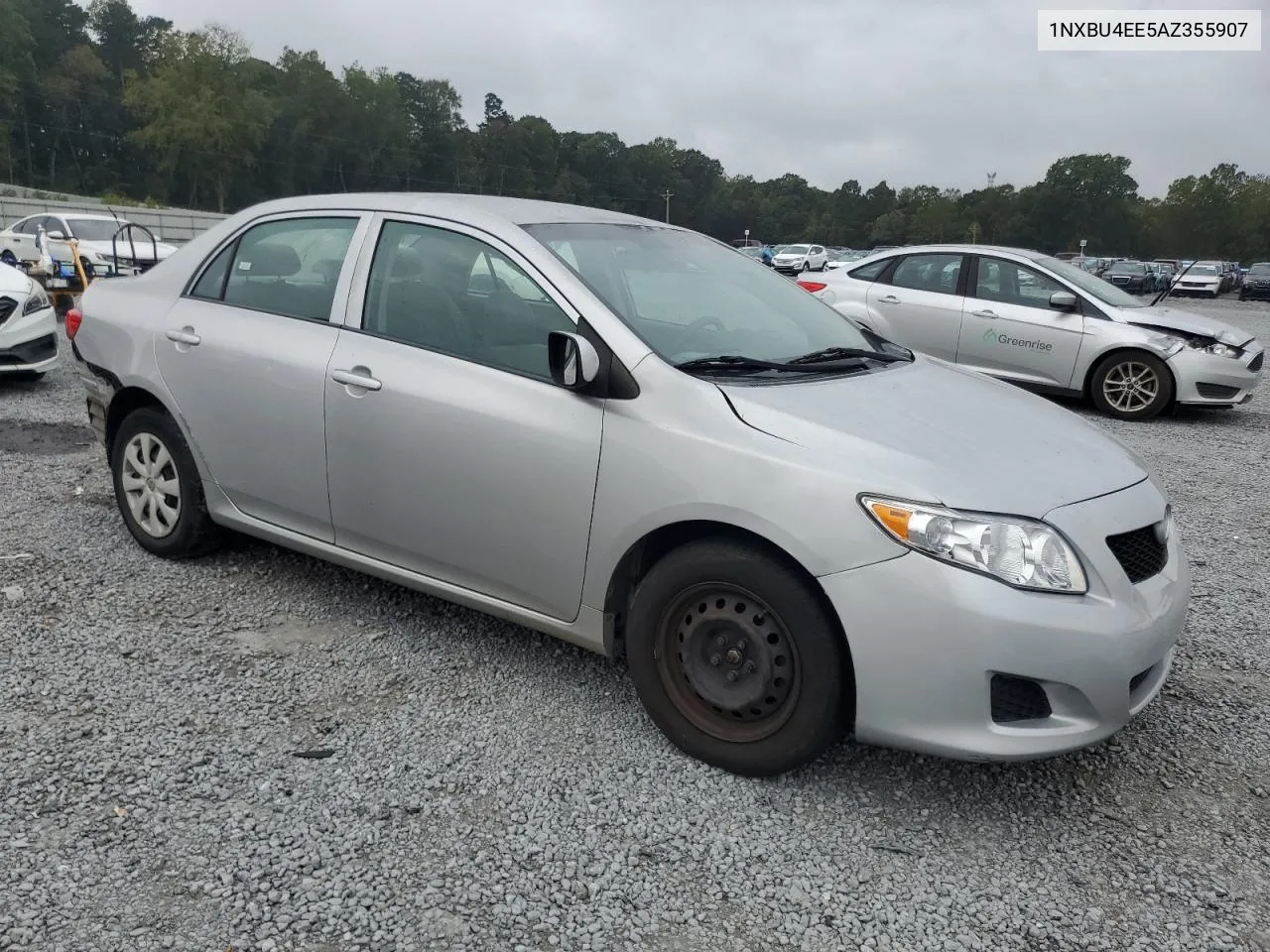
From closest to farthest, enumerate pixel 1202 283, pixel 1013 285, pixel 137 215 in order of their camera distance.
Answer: pixel 1013 285, pixel 1202 283, pixel 137 215

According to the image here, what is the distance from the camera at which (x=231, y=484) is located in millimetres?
3969

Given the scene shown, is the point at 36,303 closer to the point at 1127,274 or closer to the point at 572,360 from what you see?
the point at 572,360

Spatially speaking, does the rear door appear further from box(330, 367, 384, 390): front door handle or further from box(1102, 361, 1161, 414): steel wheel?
box(330, 367, 384, 390): front door handle

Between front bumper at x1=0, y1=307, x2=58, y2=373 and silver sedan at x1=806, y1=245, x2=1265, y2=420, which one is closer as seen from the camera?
front bumper at x1=0, y1=307, x2=58, y2=373

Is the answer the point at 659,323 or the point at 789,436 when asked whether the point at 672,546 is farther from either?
the point at 659,323

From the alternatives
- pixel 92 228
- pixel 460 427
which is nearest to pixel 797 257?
pixel 92 228

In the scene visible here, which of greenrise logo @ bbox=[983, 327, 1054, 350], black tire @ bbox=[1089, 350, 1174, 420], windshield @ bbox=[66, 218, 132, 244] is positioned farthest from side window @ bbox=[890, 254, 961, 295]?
windshield @ bbox=[66, 218, 132, 244]

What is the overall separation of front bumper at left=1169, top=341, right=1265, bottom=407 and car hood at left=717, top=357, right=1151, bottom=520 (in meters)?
6.41

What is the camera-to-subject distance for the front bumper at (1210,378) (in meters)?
8.85

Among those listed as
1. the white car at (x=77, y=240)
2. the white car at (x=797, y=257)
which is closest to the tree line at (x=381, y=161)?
the white car at (x=797, y=257)

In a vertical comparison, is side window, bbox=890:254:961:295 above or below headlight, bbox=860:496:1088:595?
above

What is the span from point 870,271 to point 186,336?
7.66 meters

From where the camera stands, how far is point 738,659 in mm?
2783

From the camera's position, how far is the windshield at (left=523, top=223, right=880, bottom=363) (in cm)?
325
